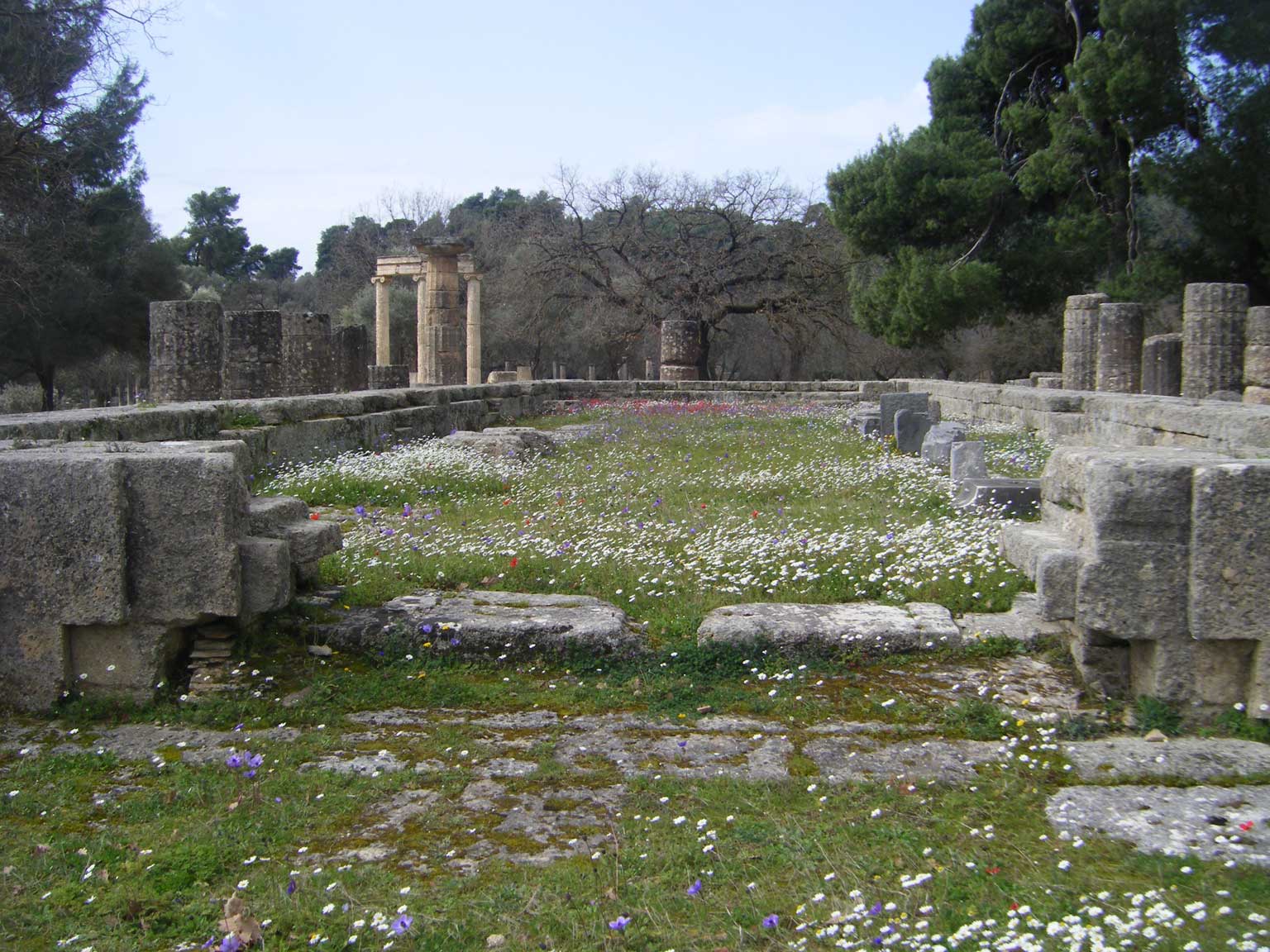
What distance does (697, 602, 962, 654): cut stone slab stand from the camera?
4.42 m

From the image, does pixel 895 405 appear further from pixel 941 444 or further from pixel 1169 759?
pixel 1169 759

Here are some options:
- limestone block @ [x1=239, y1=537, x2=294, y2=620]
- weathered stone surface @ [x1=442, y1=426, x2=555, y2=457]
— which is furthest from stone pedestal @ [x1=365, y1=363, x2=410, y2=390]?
limestone block @ [x1=239, y1=537, x2=294, y2=620]

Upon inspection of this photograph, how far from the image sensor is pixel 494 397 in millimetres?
17875

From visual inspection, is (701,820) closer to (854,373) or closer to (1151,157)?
(1151,157)

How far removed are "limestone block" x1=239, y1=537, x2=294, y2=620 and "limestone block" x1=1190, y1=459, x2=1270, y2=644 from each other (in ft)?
10.8

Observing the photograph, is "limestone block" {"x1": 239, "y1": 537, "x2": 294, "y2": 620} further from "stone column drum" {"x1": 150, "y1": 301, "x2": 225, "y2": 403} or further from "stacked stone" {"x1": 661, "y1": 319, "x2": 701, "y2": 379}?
"stacked stone" {"x1": 661, "y1": 319, "x2": 701, "y2": 379}

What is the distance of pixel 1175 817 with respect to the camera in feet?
9.46

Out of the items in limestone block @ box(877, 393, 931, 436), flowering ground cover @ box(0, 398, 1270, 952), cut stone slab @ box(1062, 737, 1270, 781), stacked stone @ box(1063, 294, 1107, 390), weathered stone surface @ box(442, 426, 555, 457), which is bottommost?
flowering ground cover @ box(0, 398, 1270, 952)

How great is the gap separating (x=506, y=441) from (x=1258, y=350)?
34.0 ft

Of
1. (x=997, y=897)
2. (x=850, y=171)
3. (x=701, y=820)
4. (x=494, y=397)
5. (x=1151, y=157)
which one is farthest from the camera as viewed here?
(x=850, y=171)

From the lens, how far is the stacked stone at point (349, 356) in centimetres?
1554

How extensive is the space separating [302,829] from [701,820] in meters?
1.10

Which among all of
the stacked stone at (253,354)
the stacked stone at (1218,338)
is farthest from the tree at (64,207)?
the stacked stone at (1218,338)

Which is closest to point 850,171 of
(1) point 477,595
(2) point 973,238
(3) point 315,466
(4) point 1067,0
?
(2) point 973,238
